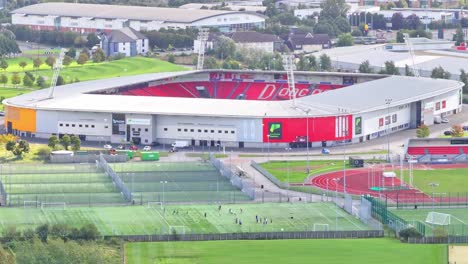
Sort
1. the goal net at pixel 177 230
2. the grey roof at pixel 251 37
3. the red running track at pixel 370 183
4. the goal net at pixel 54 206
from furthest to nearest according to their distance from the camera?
the grey roof at pixel 251 37 < the red running track at pixel 370 183 < the goal net at pixel 54 206 < the goal net at pixel 177 230

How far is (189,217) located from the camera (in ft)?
125

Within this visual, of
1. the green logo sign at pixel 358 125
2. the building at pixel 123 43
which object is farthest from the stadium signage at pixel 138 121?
the building at pixel 123 43

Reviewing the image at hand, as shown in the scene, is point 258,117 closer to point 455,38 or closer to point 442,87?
point 442,87

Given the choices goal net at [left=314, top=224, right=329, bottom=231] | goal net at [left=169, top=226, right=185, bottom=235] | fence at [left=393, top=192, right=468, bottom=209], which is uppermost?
goal net at [left=169, top=226, right=185, bottom=235]

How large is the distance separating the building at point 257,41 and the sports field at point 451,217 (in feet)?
113

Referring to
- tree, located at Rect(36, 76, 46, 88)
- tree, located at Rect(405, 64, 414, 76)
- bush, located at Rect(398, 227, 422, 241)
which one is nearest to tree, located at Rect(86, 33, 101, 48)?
tree, located at Rect(36, 76, 46, 88)

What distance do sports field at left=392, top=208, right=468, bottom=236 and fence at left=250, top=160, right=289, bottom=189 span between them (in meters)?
4.57

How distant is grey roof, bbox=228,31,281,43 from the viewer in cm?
7488

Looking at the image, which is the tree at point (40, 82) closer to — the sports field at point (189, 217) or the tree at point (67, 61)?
the tree at point (67, 61)

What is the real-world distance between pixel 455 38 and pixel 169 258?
154 feet

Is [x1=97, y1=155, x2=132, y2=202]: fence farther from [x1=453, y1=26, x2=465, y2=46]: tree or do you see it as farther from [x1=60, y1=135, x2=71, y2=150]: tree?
[x1=453, y1=26, x2=465, y2=46]: tree

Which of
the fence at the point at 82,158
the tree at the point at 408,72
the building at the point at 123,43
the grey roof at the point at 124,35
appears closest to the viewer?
the fence at the point at 82,158

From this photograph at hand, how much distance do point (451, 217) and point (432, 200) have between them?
96.7 inches

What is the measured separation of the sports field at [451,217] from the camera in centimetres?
3678
